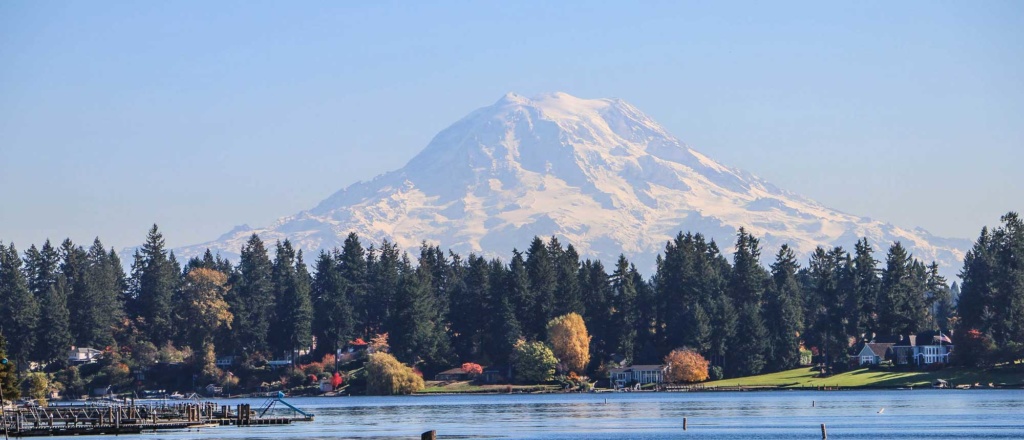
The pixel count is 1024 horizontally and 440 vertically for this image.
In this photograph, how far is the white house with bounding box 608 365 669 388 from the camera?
189375 mm

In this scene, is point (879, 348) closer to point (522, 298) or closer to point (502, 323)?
point (522, 298)

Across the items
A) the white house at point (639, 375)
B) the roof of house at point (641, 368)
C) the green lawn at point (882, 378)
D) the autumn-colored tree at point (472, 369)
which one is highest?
the autumn-colored tree at point (472, 369)

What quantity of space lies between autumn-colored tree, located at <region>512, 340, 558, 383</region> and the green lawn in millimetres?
18615

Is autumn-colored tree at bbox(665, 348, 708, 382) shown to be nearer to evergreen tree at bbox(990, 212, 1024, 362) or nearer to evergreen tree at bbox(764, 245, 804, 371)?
evergreen tree at bbox(764, 245, 804, 371)

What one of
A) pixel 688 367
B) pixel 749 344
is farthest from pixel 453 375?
pixel 749 344

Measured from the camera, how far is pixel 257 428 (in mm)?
117500

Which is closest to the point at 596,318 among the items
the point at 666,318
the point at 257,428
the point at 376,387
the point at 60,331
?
the point at 666,318

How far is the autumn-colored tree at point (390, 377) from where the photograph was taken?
184 meters

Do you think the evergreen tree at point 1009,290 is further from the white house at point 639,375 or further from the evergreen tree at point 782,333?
the white house at point 639,375

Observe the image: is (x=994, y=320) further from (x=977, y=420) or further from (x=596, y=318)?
(x=977, y=420)

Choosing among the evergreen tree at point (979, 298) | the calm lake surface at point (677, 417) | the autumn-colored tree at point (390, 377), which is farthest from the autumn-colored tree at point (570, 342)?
the evergreen tree at point (979, 298)

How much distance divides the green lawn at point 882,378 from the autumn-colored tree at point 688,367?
195 cm

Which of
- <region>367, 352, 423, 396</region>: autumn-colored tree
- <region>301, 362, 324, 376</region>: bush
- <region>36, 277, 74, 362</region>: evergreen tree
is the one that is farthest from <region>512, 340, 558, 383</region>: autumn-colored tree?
<region>36, 277, 74, 362</region>: evergreen tree

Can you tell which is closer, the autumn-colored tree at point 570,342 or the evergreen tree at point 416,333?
the autumn-colored tree at point 570,342
